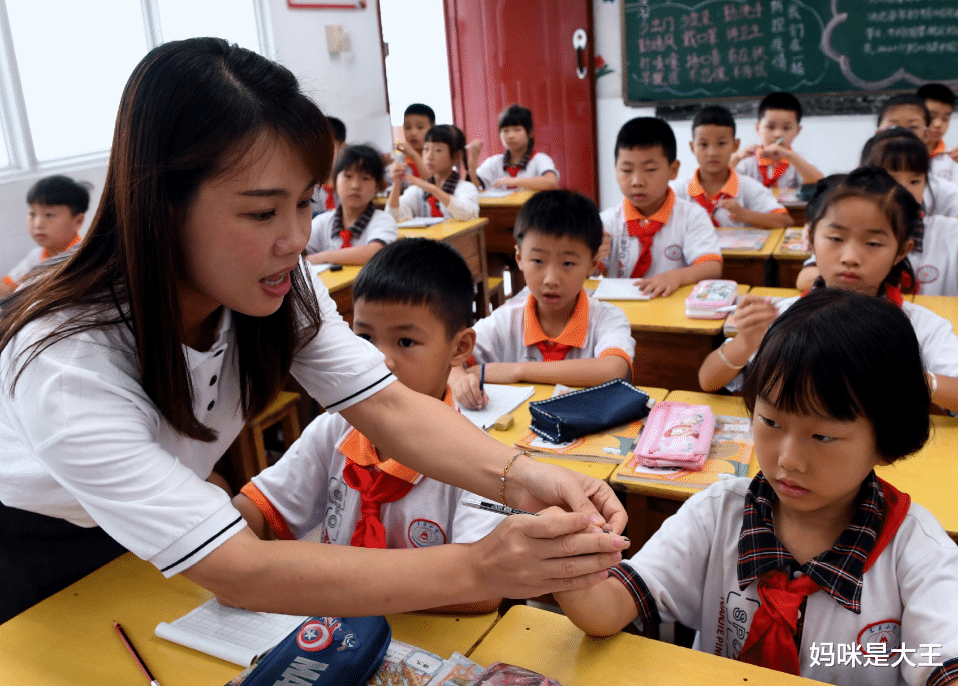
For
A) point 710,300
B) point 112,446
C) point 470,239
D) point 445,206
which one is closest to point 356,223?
point 470,239

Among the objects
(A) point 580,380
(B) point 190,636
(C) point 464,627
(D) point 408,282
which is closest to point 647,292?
(A) point 580,380

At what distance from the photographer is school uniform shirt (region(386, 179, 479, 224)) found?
454 cm

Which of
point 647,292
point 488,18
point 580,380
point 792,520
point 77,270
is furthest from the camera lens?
point 488,18

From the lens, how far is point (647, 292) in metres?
2.96

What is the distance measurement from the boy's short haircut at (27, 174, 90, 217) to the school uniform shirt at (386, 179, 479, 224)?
1632mm

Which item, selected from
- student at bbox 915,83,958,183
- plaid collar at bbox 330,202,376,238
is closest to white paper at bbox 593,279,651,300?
plaid collar at bbox 330,202,376,238

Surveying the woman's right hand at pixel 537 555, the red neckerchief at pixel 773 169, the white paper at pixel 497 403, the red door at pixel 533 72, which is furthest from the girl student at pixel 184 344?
the red door at pixel 533 72

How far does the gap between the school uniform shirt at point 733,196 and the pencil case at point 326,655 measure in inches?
129

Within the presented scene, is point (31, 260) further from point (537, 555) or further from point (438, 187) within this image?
point (537, 555)

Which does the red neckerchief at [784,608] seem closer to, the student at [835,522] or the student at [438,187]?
the student at [835,522]

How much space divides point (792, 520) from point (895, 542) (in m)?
0.14

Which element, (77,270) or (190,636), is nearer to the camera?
(77,270)

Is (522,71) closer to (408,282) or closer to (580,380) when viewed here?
(580,380)

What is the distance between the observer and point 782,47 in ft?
19.3
